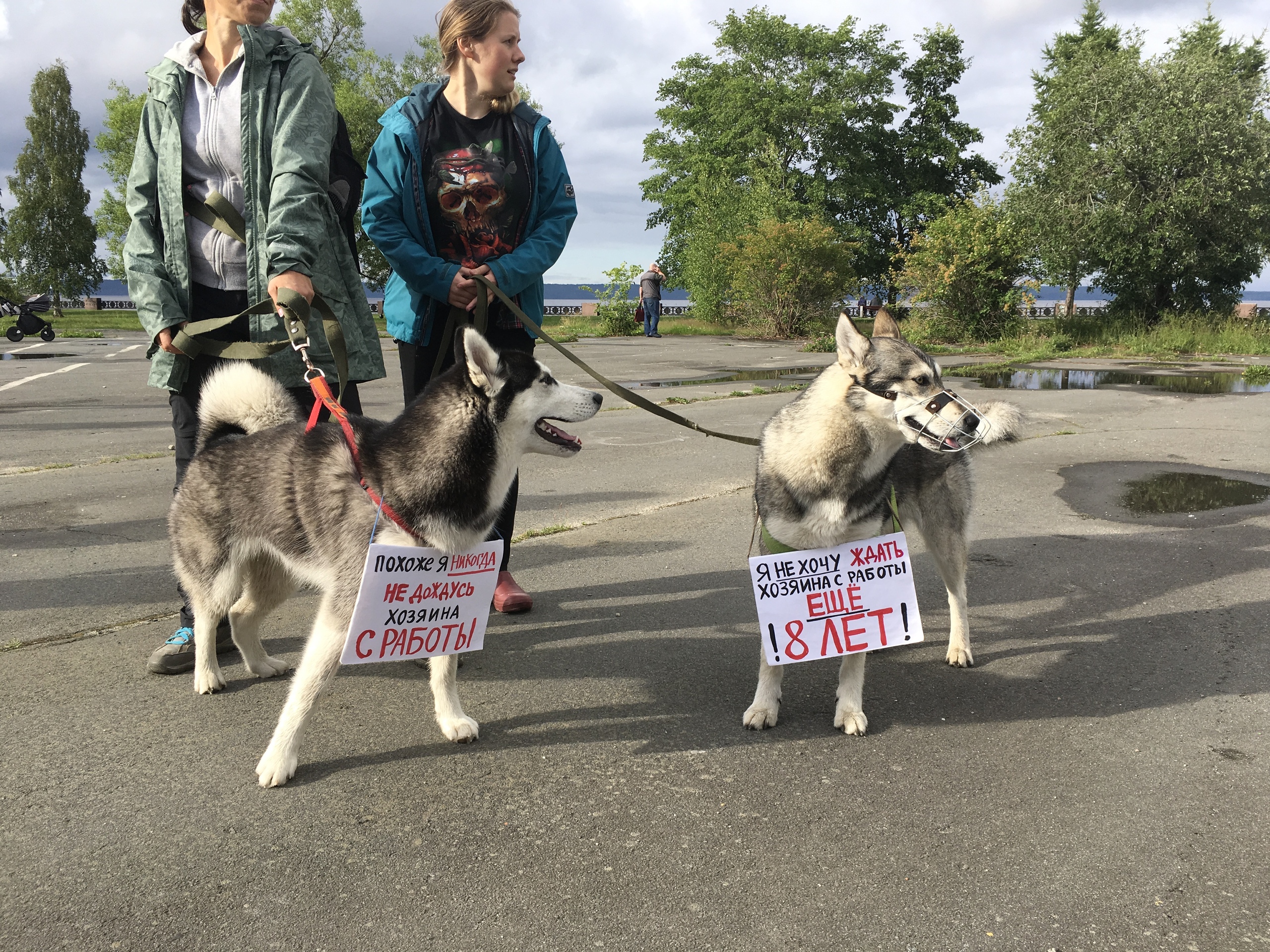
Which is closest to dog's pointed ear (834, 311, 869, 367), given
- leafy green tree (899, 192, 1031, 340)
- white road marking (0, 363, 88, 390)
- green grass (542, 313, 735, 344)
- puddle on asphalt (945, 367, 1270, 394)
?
puddle on asphalt (945, 367, 1270, 394)

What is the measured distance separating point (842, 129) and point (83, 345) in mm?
35844

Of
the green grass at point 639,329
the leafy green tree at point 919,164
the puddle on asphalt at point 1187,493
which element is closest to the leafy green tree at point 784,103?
the leafy green tree at point 919,164

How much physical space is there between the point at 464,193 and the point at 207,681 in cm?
238

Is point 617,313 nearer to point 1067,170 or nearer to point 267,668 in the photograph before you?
point 1067,170

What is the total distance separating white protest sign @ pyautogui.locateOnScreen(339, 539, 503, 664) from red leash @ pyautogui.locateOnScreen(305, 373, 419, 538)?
0.12 m

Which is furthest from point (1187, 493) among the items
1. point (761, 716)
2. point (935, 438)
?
point (761, 716)

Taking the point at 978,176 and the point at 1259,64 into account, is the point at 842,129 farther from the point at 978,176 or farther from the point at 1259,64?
the point at 1259,64

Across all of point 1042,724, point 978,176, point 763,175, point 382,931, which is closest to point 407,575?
point 382,931

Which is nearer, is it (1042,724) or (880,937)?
(880,937)

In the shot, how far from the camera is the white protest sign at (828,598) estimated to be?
10.7ft

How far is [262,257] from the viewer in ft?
11.6

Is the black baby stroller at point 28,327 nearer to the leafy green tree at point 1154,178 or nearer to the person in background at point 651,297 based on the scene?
the person in background at point 651,297

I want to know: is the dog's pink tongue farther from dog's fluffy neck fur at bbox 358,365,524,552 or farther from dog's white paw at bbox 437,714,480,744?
dog's white paw at bbox 437,714,480,744

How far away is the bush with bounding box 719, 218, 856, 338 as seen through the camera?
25891mm
